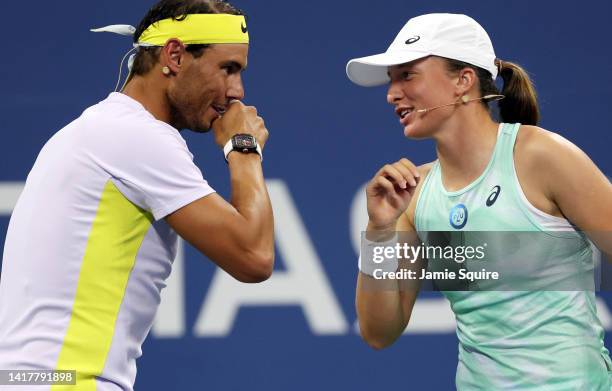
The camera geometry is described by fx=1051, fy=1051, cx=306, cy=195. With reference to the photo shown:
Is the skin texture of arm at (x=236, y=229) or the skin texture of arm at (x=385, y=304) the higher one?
the skin texture of arm at (x=236, y=229)

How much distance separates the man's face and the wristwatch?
0.32 feet

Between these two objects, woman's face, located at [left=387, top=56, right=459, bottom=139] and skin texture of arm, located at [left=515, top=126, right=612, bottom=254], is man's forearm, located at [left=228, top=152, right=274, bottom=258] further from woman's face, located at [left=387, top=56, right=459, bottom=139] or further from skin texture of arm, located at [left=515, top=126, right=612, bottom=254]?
skin texture of arm, located at [left=515, top=126, right=612, bottom=254]

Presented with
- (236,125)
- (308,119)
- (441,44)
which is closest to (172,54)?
(236,125)

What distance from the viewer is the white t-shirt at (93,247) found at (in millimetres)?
2180

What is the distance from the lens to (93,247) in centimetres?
221

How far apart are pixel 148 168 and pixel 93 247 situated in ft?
0.68

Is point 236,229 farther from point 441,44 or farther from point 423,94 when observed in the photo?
point 441,44

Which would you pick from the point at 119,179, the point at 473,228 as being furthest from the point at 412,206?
the point at 119,179

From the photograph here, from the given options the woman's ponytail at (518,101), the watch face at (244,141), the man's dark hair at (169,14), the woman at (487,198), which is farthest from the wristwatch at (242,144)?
the woman's ponytail at (518,101)

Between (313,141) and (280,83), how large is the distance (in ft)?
Result: 0.87

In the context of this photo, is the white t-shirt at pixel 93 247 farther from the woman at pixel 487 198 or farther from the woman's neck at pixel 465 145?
the woman's neck at pixel 465 145

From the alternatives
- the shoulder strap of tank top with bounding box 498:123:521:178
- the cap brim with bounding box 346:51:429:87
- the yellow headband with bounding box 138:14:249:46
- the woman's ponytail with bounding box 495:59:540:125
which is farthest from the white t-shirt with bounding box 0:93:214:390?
the woman's ponytail with bounding box 495:59:540:125

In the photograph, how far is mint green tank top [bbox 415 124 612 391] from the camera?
2602 mm

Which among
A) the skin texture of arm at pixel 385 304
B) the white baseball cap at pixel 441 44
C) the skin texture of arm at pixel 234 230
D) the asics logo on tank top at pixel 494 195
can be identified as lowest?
the skin texture of arm at pixel 385 304
